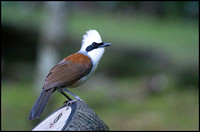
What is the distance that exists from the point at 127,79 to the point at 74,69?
7.88 m

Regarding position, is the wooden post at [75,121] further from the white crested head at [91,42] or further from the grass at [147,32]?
the grass at [147,32]

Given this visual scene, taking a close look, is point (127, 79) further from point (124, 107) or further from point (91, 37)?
point (91, 37)

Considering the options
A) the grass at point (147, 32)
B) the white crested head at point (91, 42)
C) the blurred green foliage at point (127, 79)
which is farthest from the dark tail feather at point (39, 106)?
the grass at point (147, 32)

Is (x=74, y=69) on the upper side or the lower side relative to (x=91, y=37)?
lower

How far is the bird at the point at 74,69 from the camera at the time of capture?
3.97 metres

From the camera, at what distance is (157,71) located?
12.5m

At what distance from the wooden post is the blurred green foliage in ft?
16.3

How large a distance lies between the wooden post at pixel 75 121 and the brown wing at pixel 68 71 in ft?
2.34

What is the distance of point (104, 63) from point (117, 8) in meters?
14.1

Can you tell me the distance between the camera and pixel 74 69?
4.17 m

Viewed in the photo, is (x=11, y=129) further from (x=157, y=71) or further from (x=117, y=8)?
(x=117, y=8)

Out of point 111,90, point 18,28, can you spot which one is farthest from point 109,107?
point 18,28

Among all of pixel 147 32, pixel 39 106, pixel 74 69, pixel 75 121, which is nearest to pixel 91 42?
pixel 74 69

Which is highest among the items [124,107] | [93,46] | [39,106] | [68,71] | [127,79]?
[93,46]
